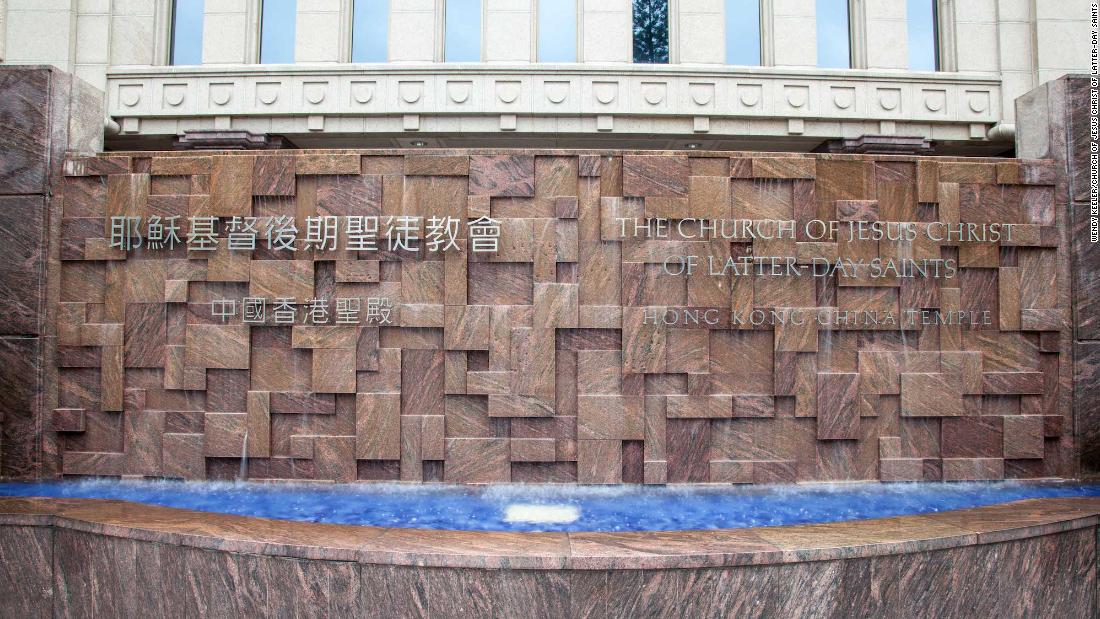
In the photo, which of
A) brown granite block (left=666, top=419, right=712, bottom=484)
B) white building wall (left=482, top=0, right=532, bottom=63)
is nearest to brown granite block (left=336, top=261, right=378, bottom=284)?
brown granite block (left=666, top=419, right=712, bottom=484)

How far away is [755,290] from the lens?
254 inches

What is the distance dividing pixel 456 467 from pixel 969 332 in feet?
17.9

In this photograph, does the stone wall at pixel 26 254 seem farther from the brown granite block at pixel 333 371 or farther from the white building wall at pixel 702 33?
the white building wall at pixel 702 33

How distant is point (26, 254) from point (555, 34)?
9.26 meters

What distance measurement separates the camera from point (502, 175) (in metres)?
6.47

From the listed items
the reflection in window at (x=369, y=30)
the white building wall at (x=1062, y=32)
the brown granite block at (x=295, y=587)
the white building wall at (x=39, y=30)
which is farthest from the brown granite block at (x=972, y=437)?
the white building wall at (x=39, y=30)

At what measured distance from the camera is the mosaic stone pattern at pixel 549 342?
20.7ft

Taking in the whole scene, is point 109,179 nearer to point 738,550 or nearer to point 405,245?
point 405,245

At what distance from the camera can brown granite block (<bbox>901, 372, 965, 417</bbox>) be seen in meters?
6.45

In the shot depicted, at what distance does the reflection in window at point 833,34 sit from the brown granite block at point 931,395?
8.40 m

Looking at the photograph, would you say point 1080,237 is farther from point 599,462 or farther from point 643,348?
point 599,462

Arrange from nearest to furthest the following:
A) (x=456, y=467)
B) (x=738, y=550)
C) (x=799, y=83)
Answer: (x=738, y=550) → (x=456, y=467) → (x=799, y=83)

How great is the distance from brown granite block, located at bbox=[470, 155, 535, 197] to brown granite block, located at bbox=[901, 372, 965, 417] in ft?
14.2

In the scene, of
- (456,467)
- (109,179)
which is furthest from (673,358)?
(109,179)
